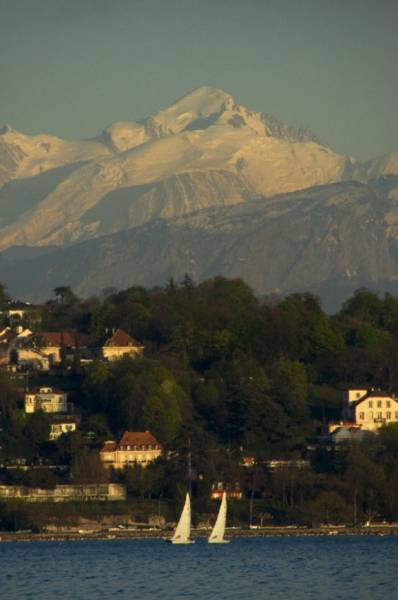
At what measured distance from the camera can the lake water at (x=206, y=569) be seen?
9494cm

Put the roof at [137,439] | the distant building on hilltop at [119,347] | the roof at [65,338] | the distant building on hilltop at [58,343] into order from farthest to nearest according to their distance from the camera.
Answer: the roof at [65,338] → the distant building on hilltop at [58,343] → the distant building on hilltop at [119,347] → the roof at [137,439]

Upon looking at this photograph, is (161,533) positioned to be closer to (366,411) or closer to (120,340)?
(366,411)

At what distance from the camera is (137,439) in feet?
495

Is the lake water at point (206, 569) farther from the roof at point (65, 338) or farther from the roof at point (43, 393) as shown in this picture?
the roof at point (65, 338)

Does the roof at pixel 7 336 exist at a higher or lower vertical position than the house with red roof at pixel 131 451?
higher

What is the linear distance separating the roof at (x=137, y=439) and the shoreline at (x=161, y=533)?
15.5 m

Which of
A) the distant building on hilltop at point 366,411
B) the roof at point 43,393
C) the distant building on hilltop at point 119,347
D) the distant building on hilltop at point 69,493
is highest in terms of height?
the distant building on hilltop at point 119,347

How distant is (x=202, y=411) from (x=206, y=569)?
52.5 m

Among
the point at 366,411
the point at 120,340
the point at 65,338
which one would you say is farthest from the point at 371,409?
the point at 65,338

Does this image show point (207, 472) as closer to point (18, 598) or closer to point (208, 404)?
point (208, 404)

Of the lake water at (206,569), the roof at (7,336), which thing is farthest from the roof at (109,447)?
the roof at (7,336)

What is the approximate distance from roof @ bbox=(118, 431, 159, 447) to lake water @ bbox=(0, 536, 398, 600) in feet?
65.9

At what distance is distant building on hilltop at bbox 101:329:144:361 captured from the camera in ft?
583

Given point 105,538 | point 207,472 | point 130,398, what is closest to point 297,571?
point 105,538
